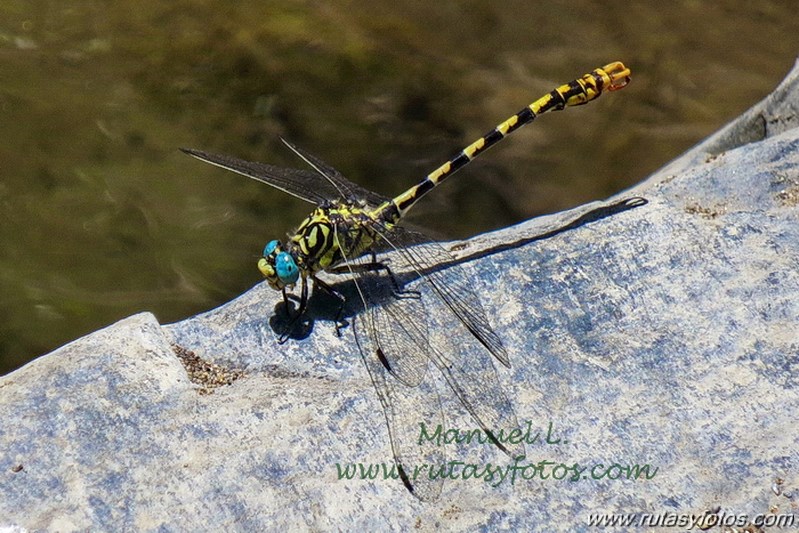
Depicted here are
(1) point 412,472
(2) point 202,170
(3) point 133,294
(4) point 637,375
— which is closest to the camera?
(1) point 412,472

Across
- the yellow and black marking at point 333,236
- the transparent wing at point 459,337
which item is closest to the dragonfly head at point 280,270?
the yellow and black marking at point 333,236

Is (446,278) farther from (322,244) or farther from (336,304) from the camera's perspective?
(322,244)

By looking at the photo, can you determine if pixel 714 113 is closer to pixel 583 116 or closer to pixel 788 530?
pixel 583 116

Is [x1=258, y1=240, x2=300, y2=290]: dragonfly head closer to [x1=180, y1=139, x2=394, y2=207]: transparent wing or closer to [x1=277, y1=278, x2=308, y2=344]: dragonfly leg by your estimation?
[x1=277, y1=278, x2=308, y2=344]: dragonfly leg

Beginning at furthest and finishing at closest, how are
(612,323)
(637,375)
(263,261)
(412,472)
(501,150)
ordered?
(501,150) → (263,261) → (612,323) → (637,375) → (412,472)

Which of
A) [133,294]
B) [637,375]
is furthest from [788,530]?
[133,294]

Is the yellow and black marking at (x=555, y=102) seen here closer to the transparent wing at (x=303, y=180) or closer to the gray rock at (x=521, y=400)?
the transparent wing at (x=303, y=180)

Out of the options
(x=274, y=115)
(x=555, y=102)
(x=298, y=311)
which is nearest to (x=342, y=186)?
(x=298, y=311)

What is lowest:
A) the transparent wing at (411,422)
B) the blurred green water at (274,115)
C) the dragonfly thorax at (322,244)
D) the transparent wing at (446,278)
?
the transparent wing at (411,422)
